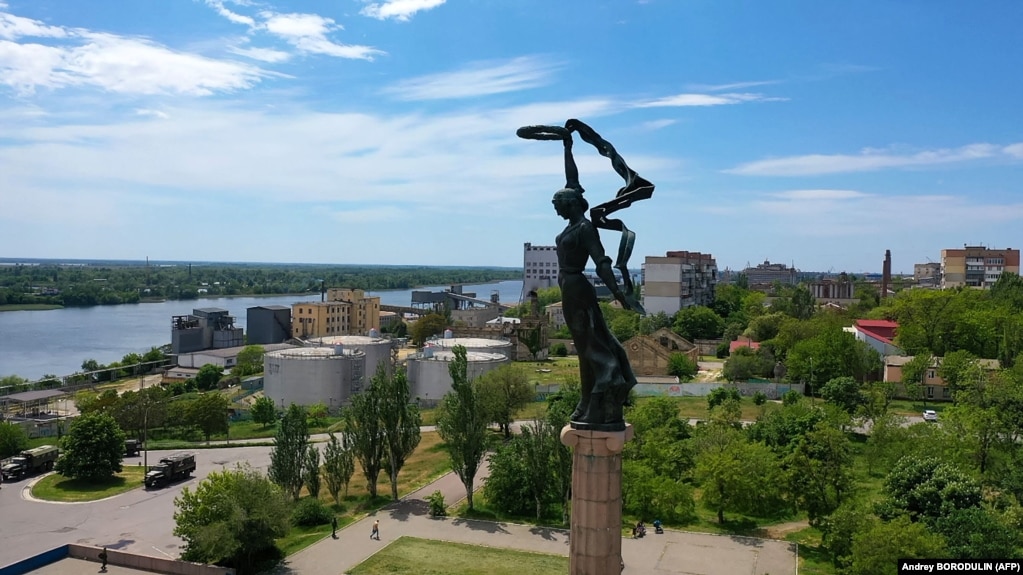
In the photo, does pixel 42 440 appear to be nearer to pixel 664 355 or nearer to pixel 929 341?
pixel 664 355

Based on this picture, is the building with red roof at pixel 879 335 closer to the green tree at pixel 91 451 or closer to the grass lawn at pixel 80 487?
the grass lawn at pixel 80 487

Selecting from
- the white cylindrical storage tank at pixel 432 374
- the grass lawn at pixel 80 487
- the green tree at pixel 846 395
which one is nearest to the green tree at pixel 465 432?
the grass lawn at pixel 80 487

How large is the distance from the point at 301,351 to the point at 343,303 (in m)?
39.6

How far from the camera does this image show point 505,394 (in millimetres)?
47750

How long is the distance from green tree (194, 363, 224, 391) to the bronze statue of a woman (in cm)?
6396

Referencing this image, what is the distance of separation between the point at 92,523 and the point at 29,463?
429 inches

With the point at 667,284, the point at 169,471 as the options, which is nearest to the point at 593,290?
the point at 169,471

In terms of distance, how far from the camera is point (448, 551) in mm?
26094

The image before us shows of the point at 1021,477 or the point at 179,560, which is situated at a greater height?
the point at 1021,477

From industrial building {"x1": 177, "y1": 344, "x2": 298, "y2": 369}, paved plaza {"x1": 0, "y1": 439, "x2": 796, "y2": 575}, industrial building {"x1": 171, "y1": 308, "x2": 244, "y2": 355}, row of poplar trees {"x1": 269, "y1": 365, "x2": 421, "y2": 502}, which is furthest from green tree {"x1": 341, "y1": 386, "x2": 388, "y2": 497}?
industrial building {"x1": 171, "y1": 308, "x2": 244, "y2": 355}

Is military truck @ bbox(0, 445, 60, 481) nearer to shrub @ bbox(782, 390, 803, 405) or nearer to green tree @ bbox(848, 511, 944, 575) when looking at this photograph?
green tree @ bbox(848, 511, 944, 575)

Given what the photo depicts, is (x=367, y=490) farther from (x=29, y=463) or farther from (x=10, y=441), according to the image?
(x=10, y=441)

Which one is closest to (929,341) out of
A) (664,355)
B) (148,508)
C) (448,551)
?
(664,355)

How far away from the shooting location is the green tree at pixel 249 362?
77.1 metres
